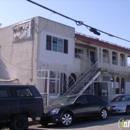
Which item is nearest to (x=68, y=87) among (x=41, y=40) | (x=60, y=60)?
(x=60, y=60)

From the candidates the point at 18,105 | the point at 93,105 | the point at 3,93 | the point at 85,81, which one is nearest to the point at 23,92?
the point at 18,105

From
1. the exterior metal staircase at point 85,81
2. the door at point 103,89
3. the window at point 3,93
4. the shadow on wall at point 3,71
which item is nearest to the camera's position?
the window at point 3,93

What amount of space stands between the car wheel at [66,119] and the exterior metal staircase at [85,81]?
7.23m

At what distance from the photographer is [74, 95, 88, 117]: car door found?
37.4 ft

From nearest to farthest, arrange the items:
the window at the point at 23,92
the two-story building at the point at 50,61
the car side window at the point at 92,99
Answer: the window at the point at 23,92 < the car side window at the point at 92,99 < the two-story building at the point at 50,61

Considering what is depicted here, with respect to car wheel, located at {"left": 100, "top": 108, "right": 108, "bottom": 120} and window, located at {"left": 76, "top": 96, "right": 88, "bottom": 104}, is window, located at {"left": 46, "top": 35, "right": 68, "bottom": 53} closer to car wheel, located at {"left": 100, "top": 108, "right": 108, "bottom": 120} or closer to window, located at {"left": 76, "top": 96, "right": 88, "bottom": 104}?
window, located at {"left": 76, "top": 96, "right": 88, "bottom": 104}

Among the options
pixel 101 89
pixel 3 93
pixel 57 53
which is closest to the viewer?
pixel 3 93

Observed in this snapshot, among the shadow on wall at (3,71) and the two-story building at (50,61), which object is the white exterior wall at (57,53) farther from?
the shadow on wall at (3,71)

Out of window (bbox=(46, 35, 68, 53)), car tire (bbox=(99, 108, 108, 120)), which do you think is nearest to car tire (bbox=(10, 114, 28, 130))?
car tire (bbox=(99, 108, 108, 120))

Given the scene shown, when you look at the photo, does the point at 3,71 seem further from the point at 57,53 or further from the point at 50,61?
the point at 57,53

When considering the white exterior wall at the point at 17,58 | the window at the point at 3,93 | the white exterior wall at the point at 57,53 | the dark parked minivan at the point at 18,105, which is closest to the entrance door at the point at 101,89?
the white exterior wall at the point at 57,53

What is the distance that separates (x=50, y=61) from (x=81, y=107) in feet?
27.3

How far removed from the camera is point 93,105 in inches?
488

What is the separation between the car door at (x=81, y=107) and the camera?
11395 mm
